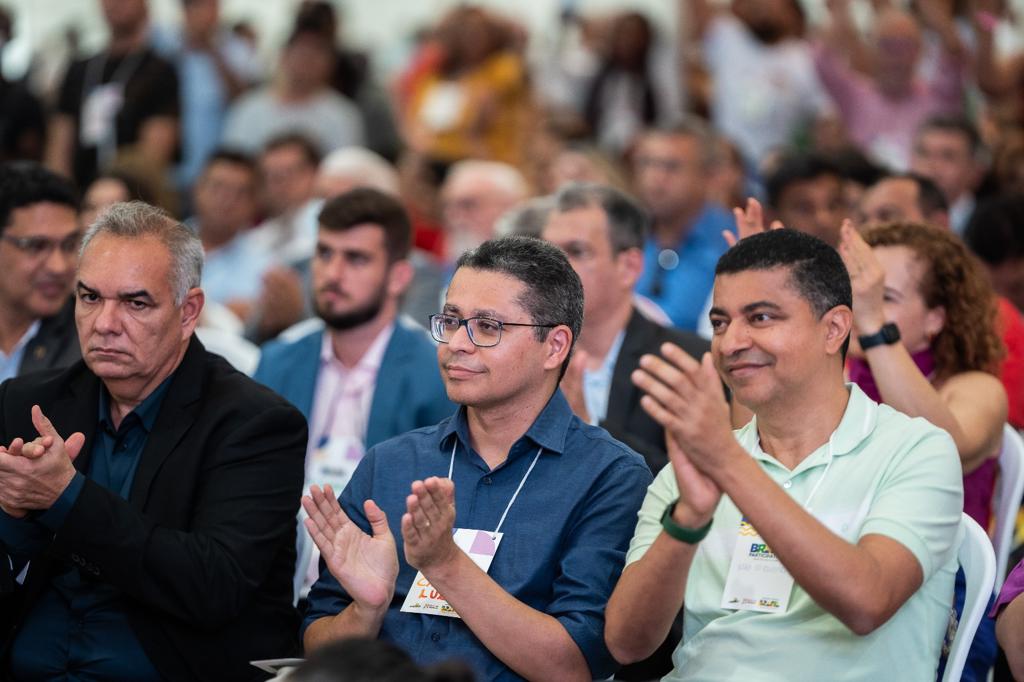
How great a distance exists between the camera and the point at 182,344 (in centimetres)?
355

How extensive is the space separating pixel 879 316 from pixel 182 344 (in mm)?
1832

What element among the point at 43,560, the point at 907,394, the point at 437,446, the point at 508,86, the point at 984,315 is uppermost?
the point at 508,86

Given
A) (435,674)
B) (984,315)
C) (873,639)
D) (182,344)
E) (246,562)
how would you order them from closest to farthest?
1. (435,674)
2. (873,639)
3. (246,562)
4. (182,344)
5. (984,315)

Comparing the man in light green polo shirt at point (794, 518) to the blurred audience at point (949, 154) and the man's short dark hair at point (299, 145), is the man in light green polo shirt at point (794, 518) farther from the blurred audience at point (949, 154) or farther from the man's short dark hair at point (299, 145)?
the man's short dark hair at point (299, 145)

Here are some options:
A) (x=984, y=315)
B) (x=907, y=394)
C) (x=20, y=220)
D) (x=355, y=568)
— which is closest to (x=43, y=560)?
(x=355, y=568)

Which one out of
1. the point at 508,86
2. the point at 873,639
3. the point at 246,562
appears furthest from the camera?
the point at 508,86

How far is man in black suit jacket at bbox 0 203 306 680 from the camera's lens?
311 centimetres

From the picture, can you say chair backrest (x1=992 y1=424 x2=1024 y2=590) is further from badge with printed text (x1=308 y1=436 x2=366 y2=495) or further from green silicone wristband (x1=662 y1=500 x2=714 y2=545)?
badge with printed text (x1=308 y1=436 x2=366 y2=495)

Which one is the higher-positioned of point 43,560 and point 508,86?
point 508,86

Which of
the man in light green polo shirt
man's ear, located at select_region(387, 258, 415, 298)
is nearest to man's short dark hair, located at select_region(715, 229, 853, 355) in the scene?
the man in light green polo shirt

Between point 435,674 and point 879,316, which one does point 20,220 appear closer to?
point 879,316

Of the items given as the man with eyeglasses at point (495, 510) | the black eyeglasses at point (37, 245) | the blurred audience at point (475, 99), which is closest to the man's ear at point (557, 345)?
the man with eyeglasses at point (495, 510)

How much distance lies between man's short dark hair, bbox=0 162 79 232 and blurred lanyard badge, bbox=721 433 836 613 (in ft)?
9.21

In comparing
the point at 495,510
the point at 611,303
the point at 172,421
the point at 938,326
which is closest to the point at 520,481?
the point at 495,510
